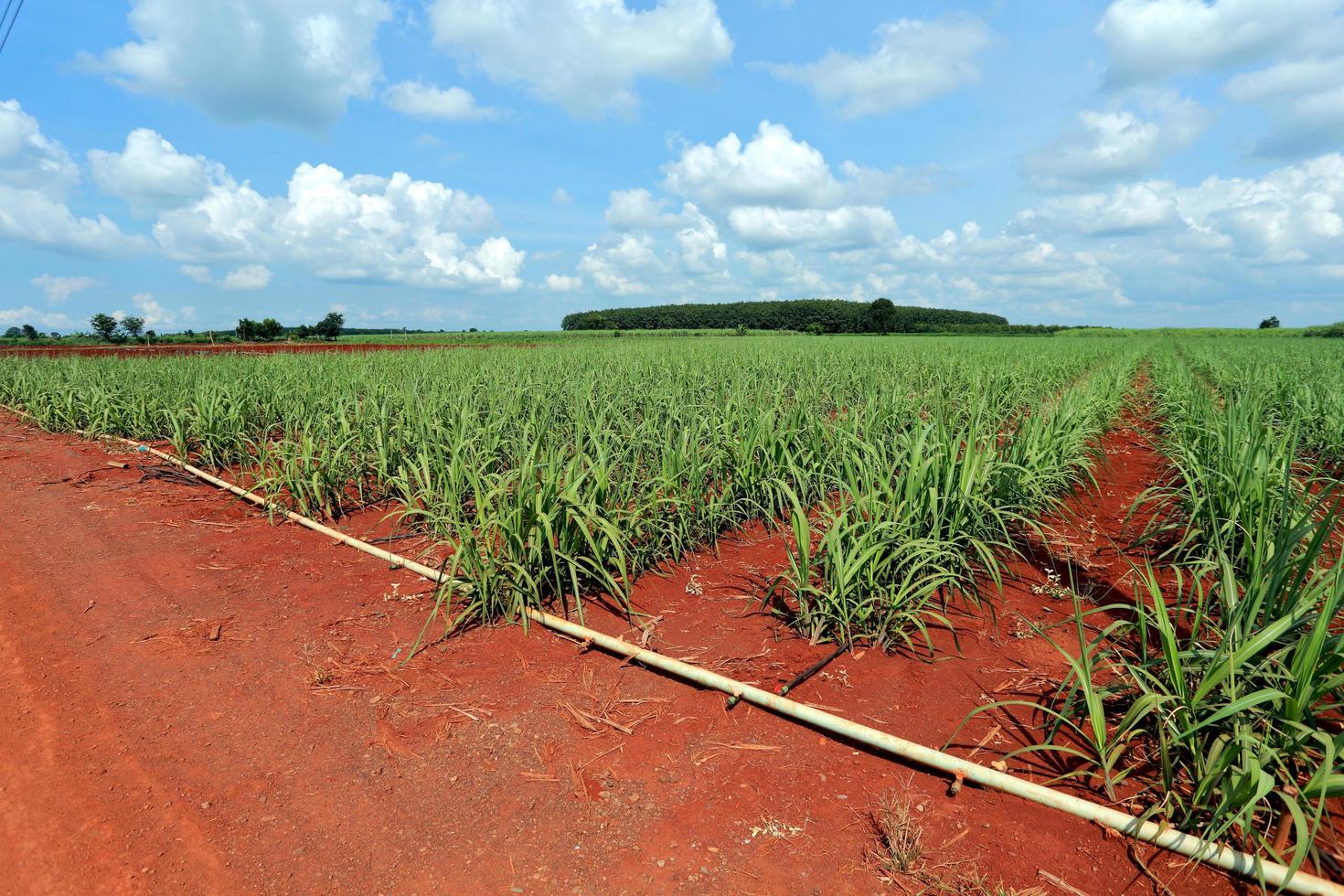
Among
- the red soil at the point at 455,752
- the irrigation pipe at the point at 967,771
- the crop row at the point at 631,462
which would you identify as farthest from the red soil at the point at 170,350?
the irrigation pipe at the point at 967,771

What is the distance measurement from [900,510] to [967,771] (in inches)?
52.8

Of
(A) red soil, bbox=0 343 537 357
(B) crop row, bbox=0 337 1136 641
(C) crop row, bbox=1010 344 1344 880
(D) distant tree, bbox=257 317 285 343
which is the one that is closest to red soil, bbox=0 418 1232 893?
(C) crop row, bbox=1010 344 1344 880

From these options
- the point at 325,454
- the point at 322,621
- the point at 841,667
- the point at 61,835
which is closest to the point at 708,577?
the point at 841,667

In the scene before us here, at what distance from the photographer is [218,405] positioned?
19.6 feet

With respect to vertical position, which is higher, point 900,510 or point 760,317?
point 760,317

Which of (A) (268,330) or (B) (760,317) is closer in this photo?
(A) (268,330)

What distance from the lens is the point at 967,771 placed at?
1.93 meters

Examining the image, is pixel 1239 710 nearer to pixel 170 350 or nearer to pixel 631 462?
pixel 631 462

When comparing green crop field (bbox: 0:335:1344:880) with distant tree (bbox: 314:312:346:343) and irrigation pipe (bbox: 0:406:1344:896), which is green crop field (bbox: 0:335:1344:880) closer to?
irrigation pipe (bbox: 0:406:1344:896)

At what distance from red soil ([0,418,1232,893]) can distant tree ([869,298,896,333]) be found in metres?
69.8

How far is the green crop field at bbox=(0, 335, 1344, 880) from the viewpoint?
1.85 meters

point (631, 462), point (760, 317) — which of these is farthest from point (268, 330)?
point (760, 317)

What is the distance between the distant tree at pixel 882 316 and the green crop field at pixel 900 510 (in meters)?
63.6

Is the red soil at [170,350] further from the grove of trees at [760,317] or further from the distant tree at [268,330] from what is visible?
the grove of trees at [760,317]
